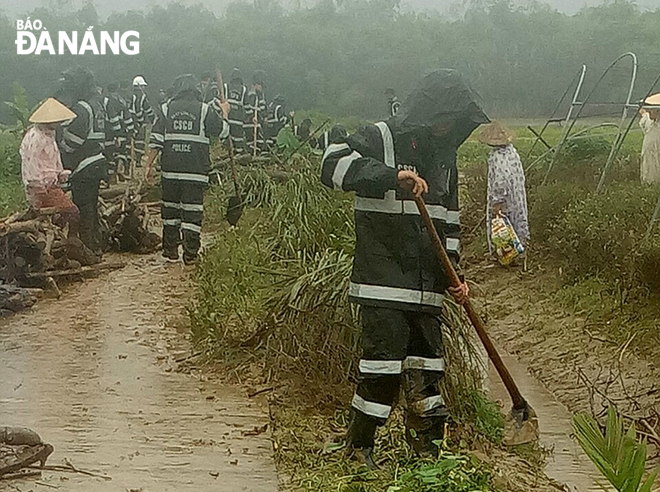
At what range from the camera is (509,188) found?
9.50 feet

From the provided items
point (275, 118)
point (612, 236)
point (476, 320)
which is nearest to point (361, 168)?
point (275, 118)

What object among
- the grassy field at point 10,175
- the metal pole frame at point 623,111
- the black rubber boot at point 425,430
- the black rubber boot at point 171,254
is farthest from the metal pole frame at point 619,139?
the grassy field at point 10,175

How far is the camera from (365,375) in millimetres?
2584

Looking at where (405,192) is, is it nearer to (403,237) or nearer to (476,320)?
(403,237)

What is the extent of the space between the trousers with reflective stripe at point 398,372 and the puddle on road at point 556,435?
8.9 inches

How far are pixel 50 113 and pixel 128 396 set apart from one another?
77 centimetres

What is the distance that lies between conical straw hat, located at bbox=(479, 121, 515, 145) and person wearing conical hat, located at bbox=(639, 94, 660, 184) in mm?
446

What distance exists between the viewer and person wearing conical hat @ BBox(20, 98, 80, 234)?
2.78 meters

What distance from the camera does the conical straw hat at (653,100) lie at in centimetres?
301

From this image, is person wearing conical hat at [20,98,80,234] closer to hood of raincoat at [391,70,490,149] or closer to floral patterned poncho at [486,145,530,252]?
hood of raincoat at [391,70,490,149]

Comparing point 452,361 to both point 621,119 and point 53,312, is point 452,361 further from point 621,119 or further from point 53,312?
point 53,312

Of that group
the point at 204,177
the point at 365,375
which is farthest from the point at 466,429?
the point at 204,177

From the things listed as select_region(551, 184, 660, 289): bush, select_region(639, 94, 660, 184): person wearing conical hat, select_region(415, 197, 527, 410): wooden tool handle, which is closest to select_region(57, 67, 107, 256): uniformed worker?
select_region(415, 197, 527, 410): wooden tool handle

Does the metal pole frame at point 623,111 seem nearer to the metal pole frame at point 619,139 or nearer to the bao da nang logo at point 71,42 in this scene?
the metal pole frame at point 619,139
